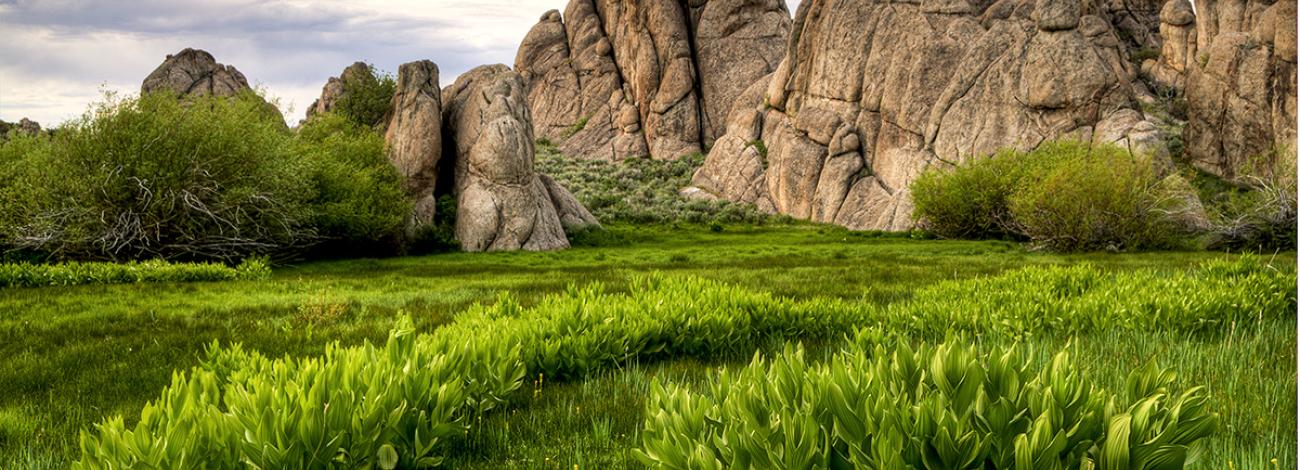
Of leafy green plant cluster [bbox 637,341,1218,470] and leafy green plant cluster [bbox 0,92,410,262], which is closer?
leafy green plant cluster [bbox 637,341,1218,470]

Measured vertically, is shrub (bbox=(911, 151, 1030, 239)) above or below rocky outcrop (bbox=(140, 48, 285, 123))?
below

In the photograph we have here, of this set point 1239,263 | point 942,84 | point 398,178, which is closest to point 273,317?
point 1239,263

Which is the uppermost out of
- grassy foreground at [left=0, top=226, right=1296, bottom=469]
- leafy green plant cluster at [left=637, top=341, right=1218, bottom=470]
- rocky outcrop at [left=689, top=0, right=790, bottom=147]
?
rocky outcrop at [left=689, top=0, right=790, bottom=147]

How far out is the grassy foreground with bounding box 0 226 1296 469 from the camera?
16.4 ft

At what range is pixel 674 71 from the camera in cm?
8562

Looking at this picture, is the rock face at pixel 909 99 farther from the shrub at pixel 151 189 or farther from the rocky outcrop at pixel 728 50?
the shrub at pixel 151 189

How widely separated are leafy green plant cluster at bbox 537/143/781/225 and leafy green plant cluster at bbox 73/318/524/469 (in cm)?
5615

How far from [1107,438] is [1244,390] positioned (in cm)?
420

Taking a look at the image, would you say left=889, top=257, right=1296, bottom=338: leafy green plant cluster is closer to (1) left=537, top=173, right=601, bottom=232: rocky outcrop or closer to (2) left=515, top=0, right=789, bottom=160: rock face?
(1) left=537, top=173, right=601, bottom=232: rocky outcrop

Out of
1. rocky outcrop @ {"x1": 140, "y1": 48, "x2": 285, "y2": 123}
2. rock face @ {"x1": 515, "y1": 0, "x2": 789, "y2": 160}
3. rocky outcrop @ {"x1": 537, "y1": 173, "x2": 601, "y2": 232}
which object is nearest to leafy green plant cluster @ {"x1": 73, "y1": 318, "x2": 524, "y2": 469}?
rocky outcrop @ {"x1": 537, "y1": 173, "x2": 601, "y2": 232}

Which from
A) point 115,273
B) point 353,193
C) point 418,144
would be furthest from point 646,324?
point 418,144

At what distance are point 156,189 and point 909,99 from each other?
55.0 metres

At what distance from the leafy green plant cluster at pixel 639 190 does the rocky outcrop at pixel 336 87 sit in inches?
826

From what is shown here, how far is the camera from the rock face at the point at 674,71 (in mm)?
85938
